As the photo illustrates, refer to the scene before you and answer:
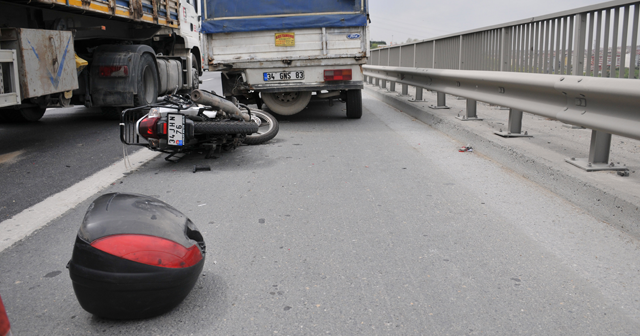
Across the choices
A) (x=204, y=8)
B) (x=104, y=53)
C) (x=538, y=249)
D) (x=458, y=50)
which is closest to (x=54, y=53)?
(x=104, y=53)

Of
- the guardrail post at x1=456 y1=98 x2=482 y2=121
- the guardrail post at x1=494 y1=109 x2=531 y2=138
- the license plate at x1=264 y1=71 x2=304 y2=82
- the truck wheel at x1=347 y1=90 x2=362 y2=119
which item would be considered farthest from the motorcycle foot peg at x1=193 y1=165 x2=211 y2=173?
the truck wheel at x1=347 y1=90 x2=362 y2=119

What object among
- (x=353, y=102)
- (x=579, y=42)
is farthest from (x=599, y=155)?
(x=353, y=102)

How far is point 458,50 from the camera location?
34.8 ft

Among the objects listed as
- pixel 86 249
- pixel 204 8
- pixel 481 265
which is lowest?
pixel 481 265

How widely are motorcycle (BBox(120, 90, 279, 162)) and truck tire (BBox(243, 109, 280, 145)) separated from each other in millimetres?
514

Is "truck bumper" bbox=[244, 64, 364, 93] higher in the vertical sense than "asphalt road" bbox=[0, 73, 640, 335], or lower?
higher

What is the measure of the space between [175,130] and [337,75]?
439 cm

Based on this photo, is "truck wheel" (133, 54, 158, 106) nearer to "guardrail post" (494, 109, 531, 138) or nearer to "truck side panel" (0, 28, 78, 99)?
"truck side panel" (0, 28, 78, 99)

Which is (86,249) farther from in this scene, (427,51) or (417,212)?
(427,51)

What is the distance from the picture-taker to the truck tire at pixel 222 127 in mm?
6191

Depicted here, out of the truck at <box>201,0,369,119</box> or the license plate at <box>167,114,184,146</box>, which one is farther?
the truck at <box>201,0,369,119</box>

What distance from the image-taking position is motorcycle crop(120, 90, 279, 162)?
597 centimetres

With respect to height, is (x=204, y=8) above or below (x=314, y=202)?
above

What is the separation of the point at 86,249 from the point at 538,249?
2.68m
